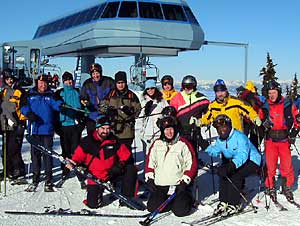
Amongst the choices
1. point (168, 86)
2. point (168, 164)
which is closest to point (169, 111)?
point (168, 164)


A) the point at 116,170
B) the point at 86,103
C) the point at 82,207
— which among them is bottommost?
the point at 82,207

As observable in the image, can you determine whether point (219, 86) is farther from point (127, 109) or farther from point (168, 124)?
point (127, 109)

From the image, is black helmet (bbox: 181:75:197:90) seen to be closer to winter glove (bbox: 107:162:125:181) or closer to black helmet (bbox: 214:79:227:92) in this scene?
black helmet (bbox: 214:79:227:92)

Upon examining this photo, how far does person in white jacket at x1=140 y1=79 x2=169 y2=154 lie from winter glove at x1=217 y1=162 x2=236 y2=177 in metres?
1.43

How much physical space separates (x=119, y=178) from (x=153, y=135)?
0.95 meters

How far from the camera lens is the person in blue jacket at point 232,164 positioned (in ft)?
18.8

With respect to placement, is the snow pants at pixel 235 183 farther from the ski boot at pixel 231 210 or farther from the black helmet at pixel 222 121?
the black helmet at pixel 222 121

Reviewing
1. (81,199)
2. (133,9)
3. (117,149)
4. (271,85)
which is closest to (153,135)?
(117,149)

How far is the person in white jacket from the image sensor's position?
6.93 m

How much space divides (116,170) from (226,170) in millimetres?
1415

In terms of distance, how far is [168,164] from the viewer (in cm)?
591

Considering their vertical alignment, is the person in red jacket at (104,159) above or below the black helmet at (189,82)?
below

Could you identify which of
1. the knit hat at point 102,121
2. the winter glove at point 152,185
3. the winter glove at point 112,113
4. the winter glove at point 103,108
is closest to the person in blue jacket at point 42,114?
the winter glove at point 103,108

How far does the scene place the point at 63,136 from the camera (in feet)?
24.4
